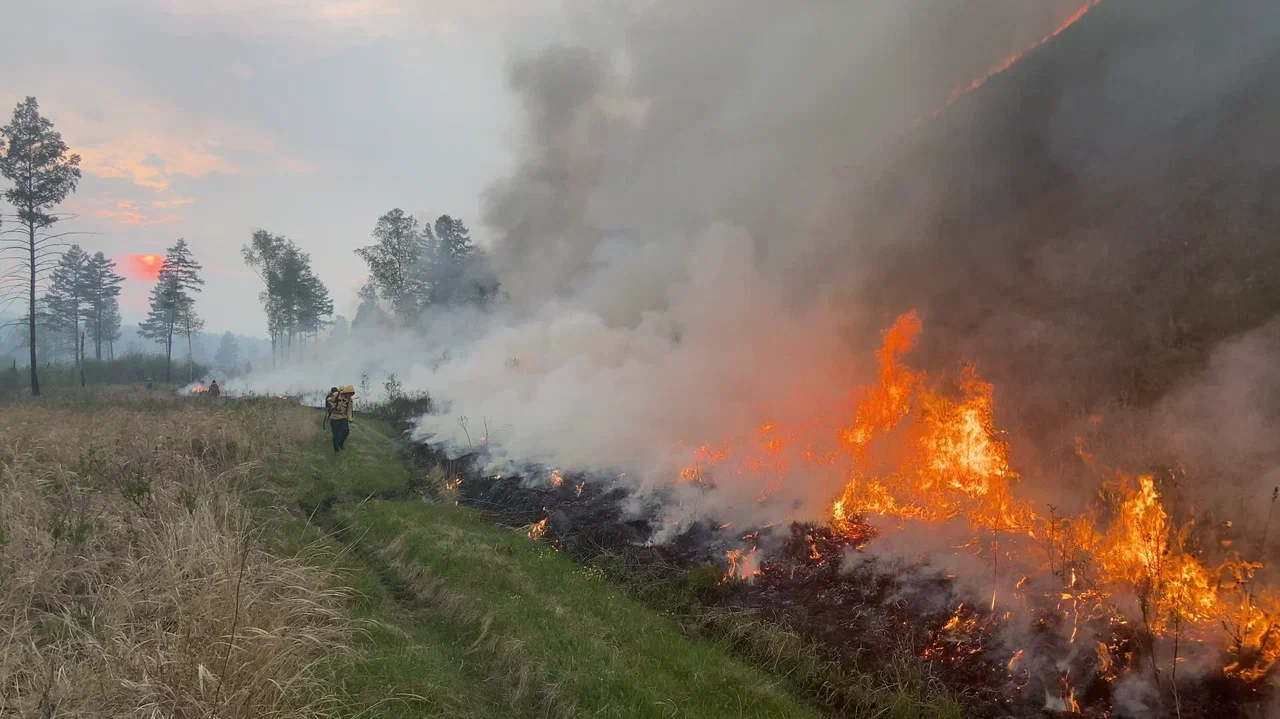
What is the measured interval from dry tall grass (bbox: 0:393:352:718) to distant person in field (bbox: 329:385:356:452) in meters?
5.97

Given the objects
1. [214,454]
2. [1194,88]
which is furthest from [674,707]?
[1194,88]

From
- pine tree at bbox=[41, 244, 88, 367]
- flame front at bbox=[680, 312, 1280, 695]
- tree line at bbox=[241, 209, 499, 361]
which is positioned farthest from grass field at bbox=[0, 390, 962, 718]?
pine tree at bbox=[41, 244, 88, 367]

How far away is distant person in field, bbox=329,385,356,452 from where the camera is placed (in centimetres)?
1631

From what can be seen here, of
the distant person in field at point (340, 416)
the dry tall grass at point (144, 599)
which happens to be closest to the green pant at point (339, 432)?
the distant person in field at point (340, 416)

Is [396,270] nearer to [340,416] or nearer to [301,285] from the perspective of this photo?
[301,285]

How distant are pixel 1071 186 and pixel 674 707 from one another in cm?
2410

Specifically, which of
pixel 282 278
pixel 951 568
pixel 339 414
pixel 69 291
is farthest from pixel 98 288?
pixel 951 568

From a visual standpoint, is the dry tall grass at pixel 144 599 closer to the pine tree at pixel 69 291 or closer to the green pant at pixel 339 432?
the green pant at pixel 339 432

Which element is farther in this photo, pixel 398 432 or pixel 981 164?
pixel 981 164

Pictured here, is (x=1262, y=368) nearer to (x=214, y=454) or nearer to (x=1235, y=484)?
(x=1235, y=484)

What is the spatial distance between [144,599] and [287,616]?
1.38m

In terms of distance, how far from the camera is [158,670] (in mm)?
4211

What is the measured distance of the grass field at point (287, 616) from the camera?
445cm

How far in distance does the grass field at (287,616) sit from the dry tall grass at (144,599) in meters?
0.02
